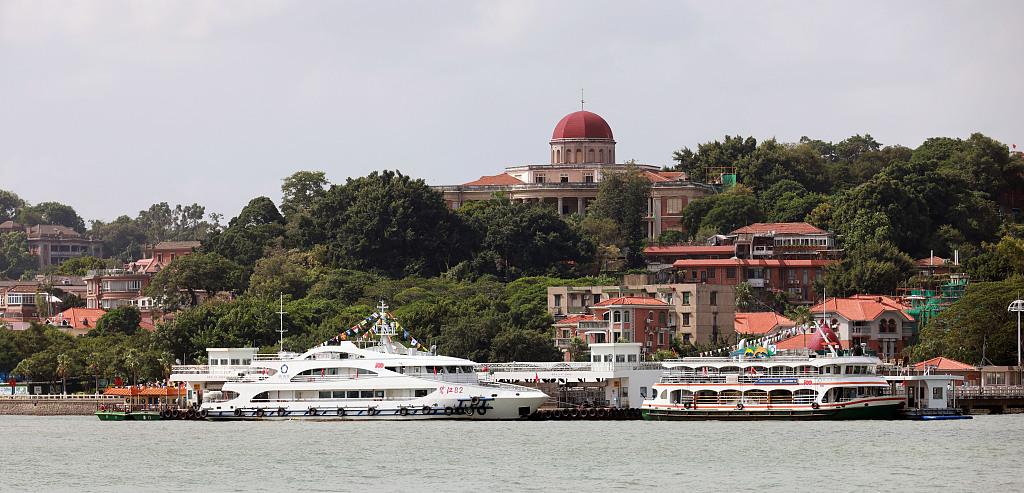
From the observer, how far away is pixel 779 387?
85.5 metres

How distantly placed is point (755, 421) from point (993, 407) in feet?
43.2

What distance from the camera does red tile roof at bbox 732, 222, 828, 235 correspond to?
129625 millimetres

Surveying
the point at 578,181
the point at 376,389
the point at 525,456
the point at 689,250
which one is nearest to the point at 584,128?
the point at 578,181

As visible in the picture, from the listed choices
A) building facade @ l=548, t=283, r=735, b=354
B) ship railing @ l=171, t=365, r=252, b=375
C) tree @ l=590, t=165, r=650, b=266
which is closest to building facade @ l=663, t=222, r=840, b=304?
tree @ l=590, t=165, r=650, b=266

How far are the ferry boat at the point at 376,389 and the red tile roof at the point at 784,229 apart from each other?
4264 cm

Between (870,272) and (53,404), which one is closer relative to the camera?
(53,404)

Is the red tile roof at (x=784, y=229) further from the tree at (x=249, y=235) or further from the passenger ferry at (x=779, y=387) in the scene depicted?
the passenger ferry at (x=779, y=387)

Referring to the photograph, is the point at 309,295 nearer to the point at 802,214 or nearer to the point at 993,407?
the point at 802,214

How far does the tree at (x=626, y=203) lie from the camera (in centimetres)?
13775

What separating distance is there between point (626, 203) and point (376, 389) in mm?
52233

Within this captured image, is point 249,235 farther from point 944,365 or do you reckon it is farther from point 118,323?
point 944,365

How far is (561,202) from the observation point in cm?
14425

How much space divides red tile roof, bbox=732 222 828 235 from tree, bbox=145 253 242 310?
30828mm

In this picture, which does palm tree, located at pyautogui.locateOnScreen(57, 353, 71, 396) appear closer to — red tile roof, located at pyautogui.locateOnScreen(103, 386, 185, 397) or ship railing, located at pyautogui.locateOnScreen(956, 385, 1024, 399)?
red tile roof, located at pyautogui.locateOnScreen(103, 386, 185, 397)
